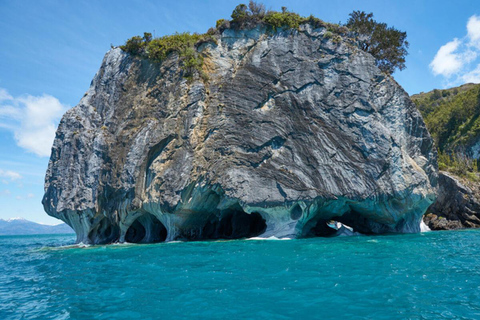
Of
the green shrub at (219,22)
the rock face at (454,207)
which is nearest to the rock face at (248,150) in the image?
the green shrub at (219,22)

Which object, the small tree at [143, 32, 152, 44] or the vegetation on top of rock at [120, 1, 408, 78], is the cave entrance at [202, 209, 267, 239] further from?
the small tree at [143, 32, 152, 44]

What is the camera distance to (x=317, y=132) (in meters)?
28.0

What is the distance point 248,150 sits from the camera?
28.1 meters

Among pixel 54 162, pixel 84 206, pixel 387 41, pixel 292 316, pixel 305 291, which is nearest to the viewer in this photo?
pixel 292 316

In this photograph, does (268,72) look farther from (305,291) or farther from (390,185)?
(305,291)

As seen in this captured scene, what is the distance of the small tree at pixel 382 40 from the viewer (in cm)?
3606

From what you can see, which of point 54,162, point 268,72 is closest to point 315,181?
point 268,72

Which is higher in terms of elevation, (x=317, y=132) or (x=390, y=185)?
(x=317, y=132)

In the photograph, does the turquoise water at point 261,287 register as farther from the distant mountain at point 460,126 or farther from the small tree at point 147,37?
the distant mountain at point 460,126

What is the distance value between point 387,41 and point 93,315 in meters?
38.9

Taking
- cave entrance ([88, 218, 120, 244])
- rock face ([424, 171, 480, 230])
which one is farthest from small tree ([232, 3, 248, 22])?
rock face ([424, 171, 480, 230])

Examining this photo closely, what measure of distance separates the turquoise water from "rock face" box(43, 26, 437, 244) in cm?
1085

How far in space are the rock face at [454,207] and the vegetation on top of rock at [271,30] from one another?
624 inches

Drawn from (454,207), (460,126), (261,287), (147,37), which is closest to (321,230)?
(454,207)
